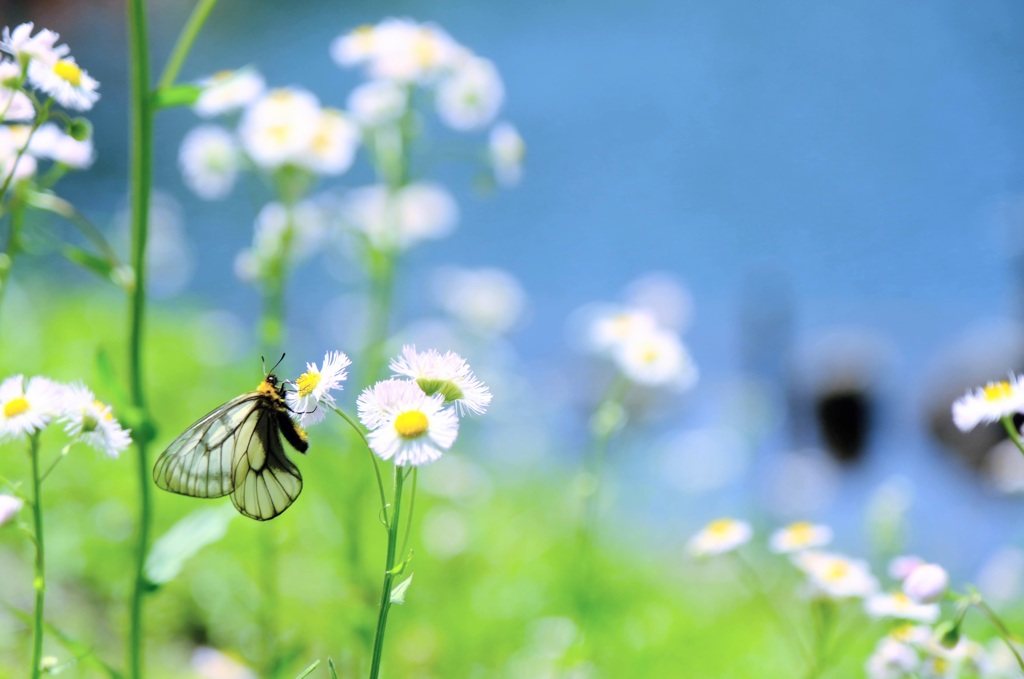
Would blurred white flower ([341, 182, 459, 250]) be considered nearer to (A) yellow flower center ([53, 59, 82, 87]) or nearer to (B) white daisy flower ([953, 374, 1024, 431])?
(A) yellow flower center ([53, 59, 82, 87])

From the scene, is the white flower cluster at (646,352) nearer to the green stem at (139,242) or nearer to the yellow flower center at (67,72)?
the green stem at (139,242)

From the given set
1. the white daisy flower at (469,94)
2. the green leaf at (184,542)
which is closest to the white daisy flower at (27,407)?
the green leaf at (184,542)

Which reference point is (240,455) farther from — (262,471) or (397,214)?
(397,214)

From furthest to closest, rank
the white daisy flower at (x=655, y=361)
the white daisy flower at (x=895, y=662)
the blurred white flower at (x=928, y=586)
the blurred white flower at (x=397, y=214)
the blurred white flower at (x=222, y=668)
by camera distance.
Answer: the blurred white flower at (x=397, y=214) → the white daisy flower at (x=655, y=361) → the blurred white flower at (x=222, y=668) → the white daisy flower at (x=895, y=662) → the blurred white flower at (x=928, y=586)

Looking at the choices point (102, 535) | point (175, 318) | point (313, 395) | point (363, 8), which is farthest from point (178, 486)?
point (363, 8)

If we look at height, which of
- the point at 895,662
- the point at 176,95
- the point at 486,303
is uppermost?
the point at 486,303

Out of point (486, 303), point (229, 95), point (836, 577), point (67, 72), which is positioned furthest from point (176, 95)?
point (486, 303)
